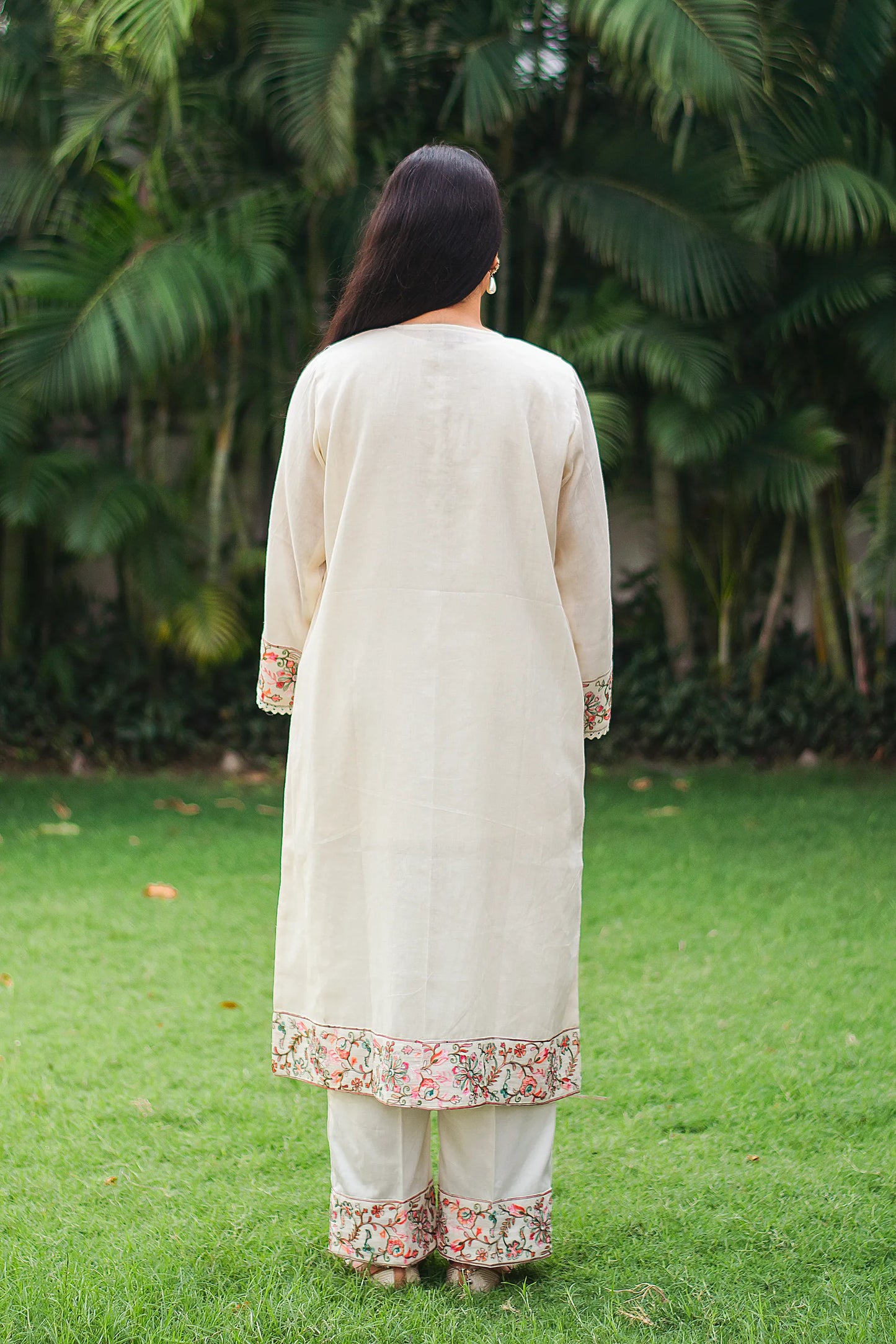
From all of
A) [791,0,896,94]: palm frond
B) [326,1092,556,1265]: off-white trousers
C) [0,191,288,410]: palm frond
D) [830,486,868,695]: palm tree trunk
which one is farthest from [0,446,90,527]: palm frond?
[326,1092,556,1265]: off-white trousers

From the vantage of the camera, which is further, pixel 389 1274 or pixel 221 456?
pixel 221 456

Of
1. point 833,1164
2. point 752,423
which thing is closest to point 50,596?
point 752,423

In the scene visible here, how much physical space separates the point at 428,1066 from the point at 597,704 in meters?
0.67

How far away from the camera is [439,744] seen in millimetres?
2018

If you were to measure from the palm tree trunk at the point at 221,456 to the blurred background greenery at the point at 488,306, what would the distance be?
0.08 ft

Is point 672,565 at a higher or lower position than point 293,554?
lower

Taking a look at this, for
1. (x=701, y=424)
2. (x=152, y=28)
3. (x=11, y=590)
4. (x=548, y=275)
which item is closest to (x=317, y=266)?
(x=548, y=275)

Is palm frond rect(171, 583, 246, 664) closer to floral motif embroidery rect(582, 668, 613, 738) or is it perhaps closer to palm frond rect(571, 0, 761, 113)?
palm frond rect(571, 0, 761, 113)

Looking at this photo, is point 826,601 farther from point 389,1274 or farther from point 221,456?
point 389,1274

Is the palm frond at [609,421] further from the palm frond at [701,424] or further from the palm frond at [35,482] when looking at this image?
the palm frond at [35,482]

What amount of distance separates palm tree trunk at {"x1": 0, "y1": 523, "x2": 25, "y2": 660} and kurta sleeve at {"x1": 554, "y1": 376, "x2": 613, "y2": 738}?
542cm

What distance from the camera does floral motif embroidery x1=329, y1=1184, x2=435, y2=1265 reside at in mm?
2098

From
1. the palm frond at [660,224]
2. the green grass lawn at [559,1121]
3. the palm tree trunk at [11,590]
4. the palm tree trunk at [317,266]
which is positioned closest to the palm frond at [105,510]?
the palm tree trunk at [11,590]

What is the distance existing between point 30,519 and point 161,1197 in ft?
13.6
